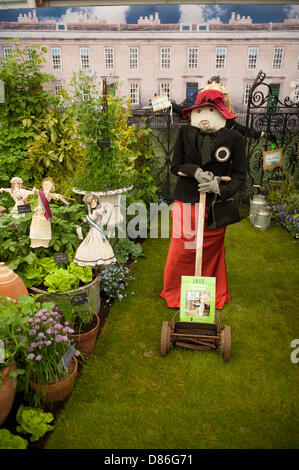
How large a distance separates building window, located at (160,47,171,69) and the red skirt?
3.85 metres

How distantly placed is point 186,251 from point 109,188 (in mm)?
1238

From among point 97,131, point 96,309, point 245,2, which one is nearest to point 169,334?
point 96,309

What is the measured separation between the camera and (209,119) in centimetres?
281

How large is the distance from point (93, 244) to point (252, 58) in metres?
5.00

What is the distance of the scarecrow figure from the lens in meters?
2.79

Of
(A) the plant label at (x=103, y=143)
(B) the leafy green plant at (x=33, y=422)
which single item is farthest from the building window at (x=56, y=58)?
(B) the leafy green plant at (x=33, y=422)

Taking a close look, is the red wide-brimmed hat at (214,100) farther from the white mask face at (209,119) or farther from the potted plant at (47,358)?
the potted plant at (47,358)

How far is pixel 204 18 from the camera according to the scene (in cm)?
550

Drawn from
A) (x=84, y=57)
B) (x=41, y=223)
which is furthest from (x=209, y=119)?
(x=84, y=57)

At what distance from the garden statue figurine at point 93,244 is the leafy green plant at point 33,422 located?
46.8 inches

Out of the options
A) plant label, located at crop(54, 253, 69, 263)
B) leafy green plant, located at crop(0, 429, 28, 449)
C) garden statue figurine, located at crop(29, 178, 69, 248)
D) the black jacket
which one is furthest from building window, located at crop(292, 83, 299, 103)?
leafy green plant, located at crop(0, 429, 28, 449)

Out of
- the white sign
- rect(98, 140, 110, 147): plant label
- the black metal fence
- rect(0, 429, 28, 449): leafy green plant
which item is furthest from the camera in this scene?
the black metal fence

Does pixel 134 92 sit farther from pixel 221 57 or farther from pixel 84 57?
pixel 221 57

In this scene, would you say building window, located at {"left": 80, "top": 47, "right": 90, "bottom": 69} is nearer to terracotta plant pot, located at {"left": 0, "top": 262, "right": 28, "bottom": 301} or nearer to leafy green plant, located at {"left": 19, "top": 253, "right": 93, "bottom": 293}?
leafy green plant, located at {"left": 19, "top": 253, "right": 93, "bottom": 293}
